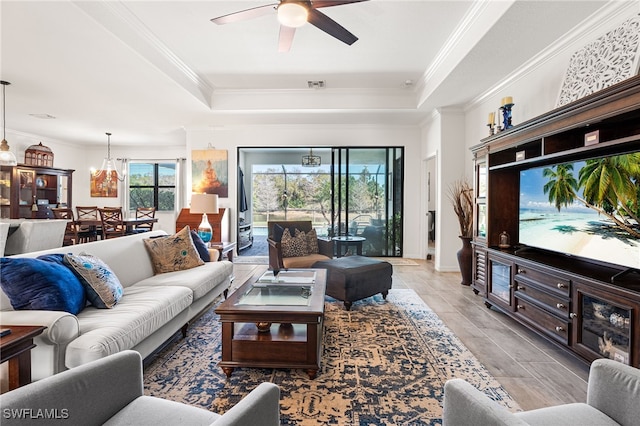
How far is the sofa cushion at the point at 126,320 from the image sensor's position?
158 cm

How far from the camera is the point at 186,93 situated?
4.54m

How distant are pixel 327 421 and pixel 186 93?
15.0ft

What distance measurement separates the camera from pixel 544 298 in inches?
100

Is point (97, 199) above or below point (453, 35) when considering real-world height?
below

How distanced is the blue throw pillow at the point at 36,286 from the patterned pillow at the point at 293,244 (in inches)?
97.6

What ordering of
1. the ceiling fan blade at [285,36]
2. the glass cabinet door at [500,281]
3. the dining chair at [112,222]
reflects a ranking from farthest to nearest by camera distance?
the dining chair at [112,222]
the glass cabinet door at [500,281]
the ceiling fan blade at [285,36]

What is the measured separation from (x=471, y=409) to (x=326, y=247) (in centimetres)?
337

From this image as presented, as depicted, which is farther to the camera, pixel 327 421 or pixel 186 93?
pixel 186 93

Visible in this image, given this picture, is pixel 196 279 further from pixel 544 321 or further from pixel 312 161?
pixel 312 161

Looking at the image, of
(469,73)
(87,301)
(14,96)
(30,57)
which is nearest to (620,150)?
(469,73)

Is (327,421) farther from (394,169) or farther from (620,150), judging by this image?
(394,169)

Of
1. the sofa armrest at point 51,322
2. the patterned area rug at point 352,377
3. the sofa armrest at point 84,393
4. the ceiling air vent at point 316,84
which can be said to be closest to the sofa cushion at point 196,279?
the patterned area rug at point 352,377

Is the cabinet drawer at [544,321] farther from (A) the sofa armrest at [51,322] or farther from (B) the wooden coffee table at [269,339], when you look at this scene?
(A) the sofa armrest at [51,322]

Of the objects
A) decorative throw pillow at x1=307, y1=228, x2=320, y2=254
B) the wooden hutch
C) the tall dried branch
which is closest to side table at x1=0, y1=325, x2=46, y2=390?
decorative throw pillow at x1=307, y1=228, x2=320, y2=254
